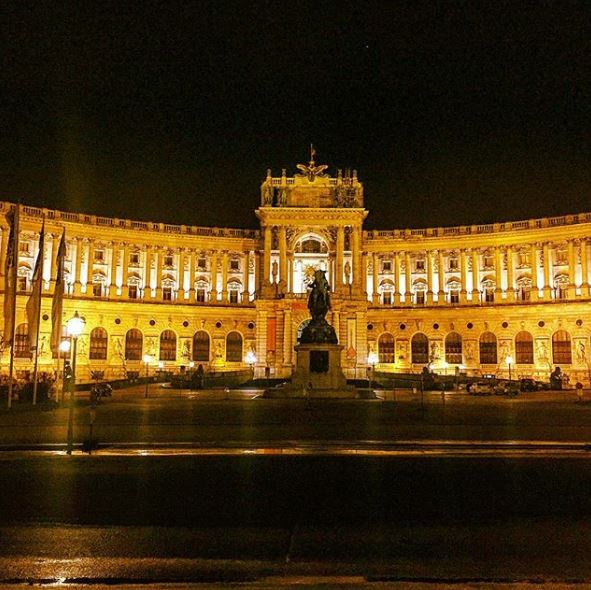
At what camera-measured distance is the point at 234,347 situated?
297 feet

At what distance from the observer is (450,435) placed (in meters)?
22.5

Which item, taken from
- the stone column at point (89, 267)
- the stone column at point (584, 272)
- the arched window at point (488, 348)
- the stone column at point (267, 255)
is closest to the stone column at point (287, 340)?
the stone column at point (267, 255)

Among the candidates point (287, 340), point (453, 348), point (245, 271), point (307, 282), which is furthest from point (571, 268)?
point (245, 271)

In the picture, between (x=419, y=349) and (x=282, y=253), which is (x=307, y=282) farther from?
(x=419, y=349)

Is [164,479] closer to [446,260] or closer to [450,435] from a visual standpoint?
[450,435]

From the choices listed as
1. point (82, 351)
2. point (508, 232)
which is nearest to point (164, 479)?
point (82, 351)

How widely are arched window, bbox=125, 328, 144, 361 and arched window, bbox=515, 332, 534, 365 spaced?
5155cm

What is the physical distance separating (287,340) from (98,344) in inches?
1012

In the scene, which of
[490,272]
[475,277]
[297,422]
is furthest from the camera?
[475,277]

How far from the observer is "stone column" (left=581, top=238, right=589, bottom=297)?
263 feet

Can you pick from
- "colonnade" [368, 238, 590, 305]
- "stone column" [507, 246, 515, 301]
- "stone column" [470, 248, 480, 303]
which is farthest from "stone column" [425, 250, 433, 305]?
"stone column" [507, 246, 515, 301]

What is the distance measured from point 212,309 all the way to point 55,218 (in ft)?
80.6

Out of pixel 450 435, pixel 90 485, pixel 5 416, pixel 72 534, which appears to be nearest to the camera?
pixel 72 534

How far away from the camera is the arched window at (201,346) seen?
8900 centimetres
